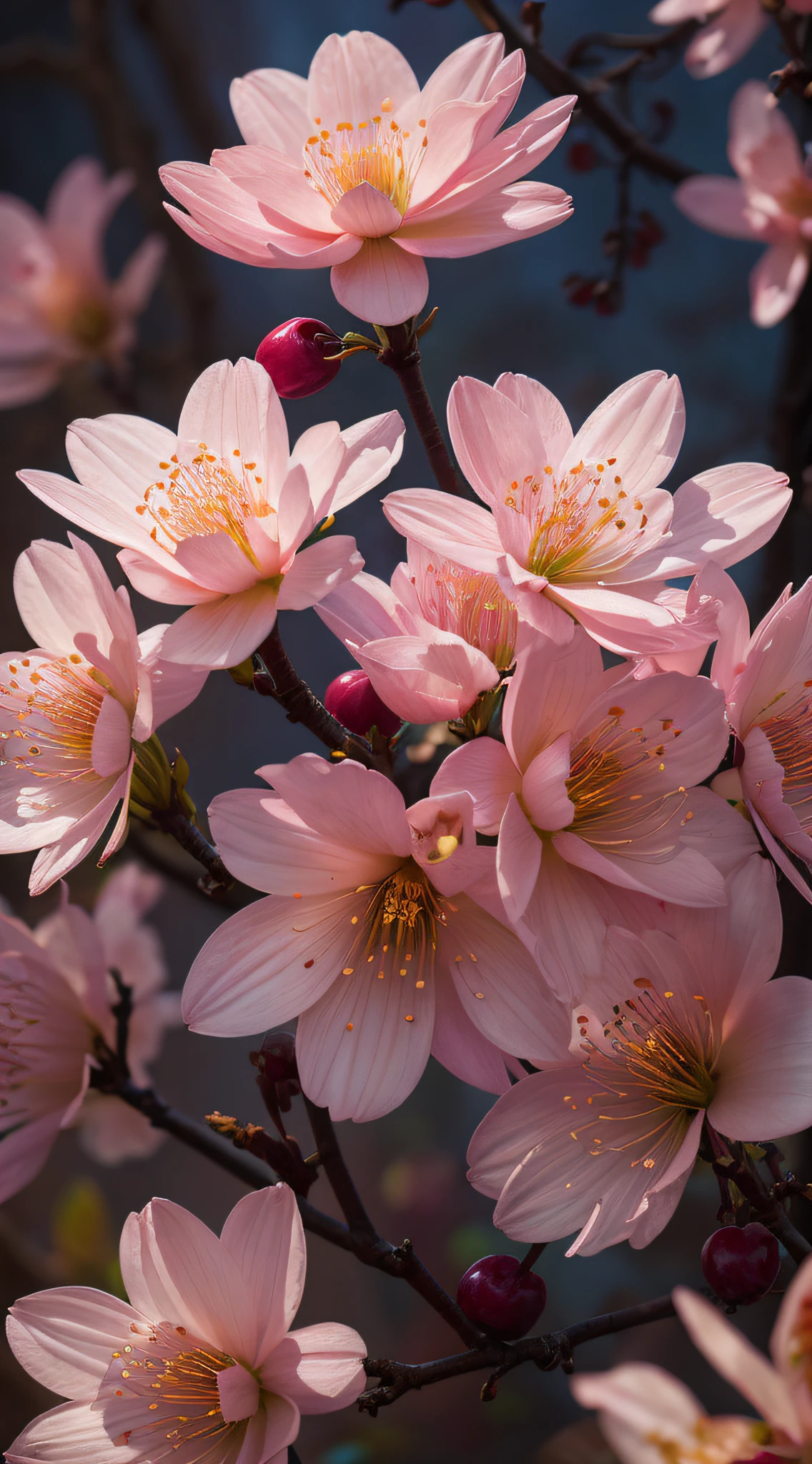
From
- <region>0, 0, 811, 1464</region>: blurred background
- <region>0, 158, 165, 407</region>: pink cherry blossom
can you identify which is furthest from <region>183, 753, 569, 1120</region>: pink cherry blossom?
<region>0, 158, 165, 407</region>: pink cherry blossom

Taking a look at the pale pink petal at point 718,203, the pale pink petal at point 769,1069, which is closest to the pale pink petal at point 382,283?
the pale pink petal at point 769,1069

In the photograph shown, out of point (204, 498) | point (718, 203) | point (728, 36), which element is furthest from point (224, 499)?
point (728, 36)

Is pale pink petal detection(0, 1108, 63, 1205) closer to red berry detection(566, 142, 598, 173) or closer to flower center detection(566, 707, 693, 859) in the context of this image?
flower center detection(566, 707, 693, 859)

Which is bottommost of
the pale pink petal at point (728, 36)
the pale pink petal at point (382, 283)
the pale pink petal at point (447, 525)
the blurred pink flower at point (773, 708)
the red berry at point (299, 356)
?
the blurred pink flower at point (773, 708)

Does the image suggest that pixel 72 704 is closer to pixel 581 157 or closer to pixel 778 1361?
pixel 778 1361

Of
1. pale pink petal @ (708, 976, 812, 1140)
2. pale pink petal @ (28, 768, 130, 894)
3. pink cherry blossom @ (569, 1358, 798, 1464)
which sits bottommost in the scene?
pale pink petal @ (708, 976, 812, 1140)

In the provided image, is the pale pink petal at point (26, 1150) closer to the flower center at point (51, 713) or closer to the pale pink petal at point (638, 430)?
Answer: the flower center at point (51, 713)

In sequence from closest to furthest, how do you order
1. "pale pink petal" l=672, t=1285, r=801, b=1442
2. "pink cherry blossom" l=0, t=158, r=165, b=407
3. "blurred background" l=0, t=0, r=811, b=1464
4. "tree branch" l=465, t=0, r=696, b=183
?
"pale pink petal" l=672, t=1285, r=801, b=1442, "tree branch" l=465, t=0, r=696, b=183, "blurred background" l=0, t=0, r=811, b=1464, "pink cherry blossom" l=0, t=158, r=165, b=407
